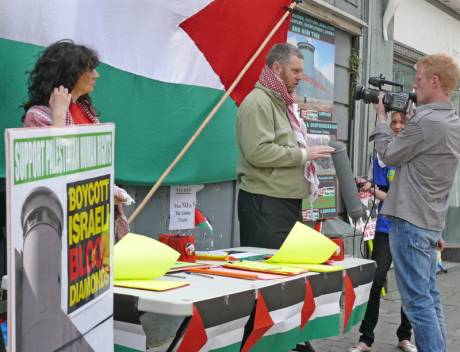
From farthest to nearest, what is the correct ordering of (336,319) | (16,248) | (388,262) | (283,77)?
(388,262), (283,77), (336,319), (16,248)

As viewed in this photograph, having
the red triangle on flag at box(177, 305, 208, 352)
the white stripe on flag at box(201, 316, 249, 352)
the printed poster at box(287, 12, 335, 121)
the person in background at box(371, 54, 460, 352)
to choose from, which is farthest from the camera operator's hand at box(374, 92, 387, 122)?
the printed poster at box(287, 12, 335, 121)

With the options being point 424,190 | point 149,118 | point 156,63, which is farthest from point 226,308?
point 156,63

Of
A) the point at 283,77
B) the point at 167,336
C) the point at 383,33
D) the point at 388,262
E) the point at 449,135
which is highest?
the point at 383,33

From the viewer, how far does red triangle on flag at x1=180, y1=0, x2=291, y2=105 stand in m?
4.60

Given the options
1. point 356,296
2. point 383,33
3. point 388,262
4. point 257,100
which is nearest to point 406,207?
point 356,296

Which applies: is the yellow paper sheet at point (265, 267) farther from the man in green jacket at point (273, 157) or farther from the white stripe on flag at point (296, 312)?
the man in green jacket at point (273, 157)

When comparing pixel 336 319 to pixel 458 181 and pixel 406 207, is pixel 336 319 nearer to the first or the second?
pixel 406 207

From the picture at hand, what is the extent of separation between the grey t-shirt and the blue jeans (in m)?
0.07

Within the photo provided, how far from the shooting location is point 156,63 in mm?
4254

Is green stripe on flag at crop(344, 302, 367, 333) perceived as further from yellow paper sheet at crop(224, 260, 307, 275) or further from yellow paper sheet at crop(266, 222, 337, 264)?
yellow paper sheet at crop(224, 260, 307, 275)

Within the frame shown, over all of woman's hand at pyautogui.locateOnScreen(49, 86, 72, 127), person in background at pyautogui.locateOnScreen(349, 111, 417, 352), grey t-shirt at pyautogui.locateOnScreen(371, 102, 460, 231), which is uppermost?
woman's hand at pyautogui.locateOnScreen(49, 86, 72, 127)

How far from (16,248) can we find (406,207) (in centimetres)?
263

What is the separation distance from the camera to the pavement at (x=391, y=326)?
201 inches

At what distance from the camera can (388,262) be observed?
4.95 meters
